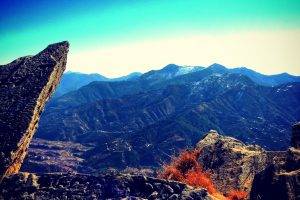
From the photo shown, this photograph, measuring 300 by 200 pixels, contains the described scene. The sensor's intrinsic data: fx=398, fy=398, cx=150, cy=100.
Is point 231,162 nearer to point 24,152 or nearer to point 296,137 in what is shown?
point 296,137

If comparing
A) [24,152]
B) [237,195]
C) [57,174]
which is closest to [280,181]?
[237,195]

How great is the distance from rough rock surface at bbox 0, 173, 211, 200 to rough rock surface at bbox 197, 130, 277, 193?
6.98 metres

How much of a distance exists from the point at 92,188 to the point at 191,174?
6.07 meters

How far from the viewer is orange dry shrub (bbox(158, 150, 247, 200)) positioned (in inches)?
624

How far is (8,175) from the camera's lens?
12.9 metres

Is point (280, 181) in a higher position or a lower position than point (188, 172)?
higher

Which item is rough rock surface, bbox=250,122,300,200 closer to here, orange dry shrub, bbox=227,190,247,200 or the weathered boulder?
orange dry shrub, bbox=227,190,247,200

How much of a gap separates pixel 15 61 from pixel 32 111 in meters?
4.31

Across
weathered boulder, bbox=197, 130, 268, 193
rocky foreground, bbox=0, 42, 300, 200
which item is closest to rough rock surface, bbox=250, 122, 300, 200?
rocky foreground, bbox=0, 42, 300, 200

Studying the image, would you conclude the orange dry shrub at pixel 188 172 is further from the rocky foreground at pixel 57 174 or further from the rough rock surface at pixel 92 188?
the rough rock surface at pixel 92 188

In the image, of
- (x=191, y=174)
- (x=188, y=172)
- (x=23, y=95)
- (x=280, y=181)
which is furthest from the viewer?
(x=188, y=172)

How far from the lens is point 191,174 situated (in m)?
16.9

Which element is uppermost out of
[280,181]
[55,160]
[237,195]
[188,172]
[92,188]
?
[92,188]

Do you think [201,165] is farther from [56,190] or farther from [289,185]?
[56,190]
